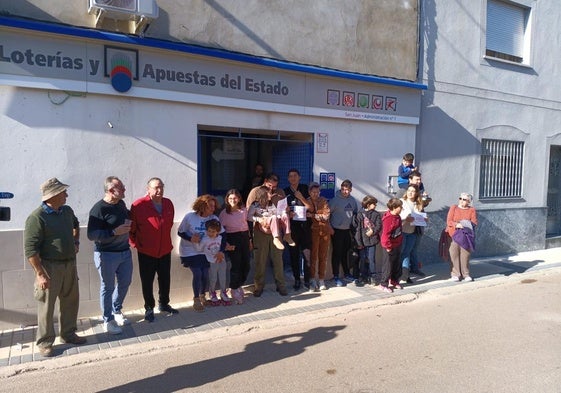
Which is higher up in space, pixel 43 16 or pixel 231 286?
pixel 43 16

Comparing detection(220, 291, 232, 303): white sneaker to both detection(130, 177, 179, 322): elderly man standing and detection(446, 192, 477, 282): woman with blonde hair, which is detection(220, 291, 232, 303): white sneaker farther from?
detection(446, 192, 477, 282): woman with blonde hair

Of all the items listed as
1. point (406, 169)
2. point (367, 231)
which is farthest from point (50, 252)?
point (406, 169)

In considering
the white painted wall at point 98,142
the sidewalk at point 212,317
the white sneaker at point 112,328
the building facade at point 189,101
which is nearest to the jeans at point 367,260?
the sidewalk at point 212,317

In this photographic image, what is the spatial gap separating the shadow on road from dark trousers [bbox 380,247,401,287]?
1909 millimetres

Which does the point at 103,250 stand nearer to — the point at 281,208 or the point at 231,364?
the point at 231,364

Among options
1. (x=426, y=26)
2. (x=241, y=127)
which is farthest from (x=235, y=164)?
(x=426, y=26)

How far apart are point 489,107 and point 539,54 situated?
2.23 metres

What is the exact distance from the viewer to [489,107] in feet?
31.9

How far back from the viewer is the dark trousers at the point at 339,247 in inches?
284

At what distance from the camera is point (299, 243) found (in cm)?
690

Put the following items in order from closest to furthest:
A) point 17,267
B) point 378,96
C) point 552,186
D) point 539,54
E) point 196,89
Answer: point 17,267, point 196,89, point 378,96, point 539,54, point 552,186

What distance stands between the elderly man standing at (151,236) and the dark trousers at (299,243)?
2.02m

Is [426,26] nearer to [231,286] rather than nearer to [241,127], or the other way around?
[241,127]

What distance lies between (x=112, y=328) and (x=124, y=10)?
376 centimetres
